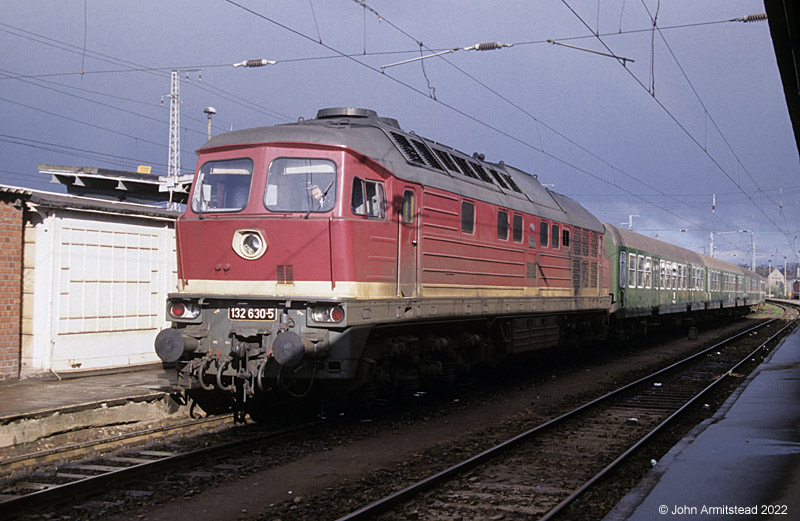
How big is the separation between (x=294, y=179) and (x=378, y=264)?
156cm

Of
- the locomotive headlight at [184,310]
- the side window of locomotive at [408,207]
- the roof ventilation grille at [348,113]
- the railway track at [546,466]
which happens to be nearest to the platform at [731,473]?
the railway track at [546,466]

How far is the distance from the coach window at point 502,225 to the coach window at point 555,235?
9.11 feet

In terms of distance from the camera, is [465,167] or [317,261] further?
[465,167]

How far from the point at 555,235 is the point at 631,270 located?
9730mm

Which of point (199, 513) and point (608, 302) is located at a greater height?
point (608, 302)

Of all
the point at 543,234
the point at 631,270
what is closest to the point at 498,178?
the point at 543,234

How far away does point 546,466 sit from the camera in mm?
8539

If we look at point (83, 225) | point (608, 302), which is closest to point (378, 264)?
point (83, 225)

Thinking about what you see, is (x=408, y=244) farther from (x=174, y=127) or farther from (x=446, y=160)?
(x=174, y=127)

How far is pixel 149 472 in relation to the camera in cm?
767

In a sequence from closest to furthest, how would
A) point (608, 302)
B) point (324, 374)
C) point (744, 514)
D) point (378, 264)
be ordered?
point (744, 514)
point (324, 374)
point (378, 264)
point (608, 302)

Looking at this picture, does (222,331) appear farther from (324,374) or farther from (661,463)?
(661,463)

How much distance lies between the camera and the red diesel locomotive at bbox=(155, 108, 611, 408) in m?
9.30

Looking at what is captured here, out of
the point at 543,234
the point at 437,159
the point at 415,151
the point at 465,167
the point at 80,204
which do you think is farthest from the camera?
the point at 543,234
